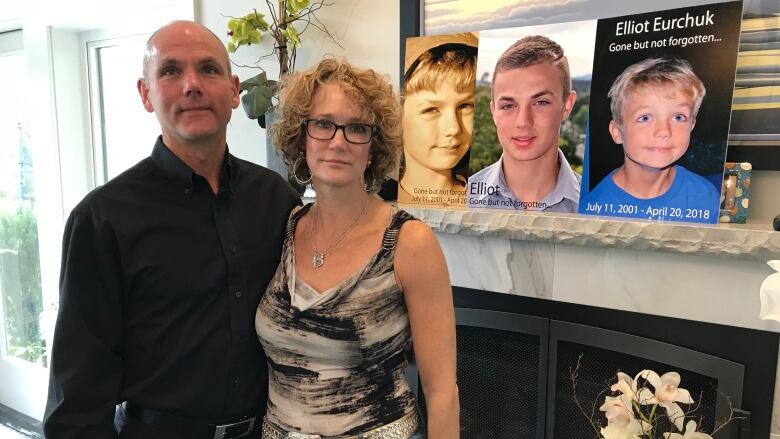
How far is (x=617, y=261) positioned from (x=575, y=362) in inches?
14.2

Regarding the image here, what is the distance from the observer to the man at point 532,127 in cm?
154

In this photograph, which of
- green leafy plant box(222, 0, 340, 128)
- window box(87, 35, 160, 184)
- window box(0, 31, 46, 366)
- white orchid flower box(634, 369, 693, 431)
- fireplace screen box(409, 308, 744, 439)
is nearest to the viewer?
white orchid flower box(634, 369, 693, 431)

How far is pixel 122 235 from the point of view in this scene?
1.12 meters

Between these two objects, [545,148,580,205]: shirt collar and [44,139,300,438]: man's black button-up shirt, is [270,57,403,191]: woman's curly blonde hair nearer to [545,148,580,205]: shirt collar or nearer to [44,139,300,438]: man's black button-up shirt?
[44,139,300,438]: man's black button-up shirt

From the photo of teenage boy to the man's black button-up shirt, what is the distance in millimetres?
956

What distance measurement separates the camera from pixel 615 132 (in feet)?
4.84

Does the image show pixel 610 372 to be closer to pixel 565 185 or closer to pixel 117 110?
pixel 565 185

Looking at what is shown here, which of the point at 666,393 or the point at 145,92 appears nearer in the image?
the point at 666,393

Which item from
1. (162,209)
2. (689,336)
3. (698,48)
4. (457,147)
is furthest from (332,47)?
(689,336)

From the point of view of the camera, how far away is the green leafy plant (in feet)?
6.07

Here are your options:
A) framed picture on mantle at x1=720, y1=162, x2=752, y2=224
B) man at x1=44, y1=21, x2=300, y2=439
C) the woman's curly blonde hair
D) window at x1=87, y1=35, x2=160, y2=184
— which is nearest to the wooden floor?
window at x1=87, y1=35, x2=160, y2=184

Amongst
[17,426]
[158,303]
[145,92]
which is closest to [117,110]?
[17,426]

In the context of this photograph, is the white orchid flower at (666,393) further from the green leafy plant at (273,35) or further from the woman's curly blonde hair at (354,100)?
the green leafy plant at (273,35)

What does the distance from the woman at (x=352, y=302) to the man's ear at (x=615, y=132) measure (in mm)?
653
